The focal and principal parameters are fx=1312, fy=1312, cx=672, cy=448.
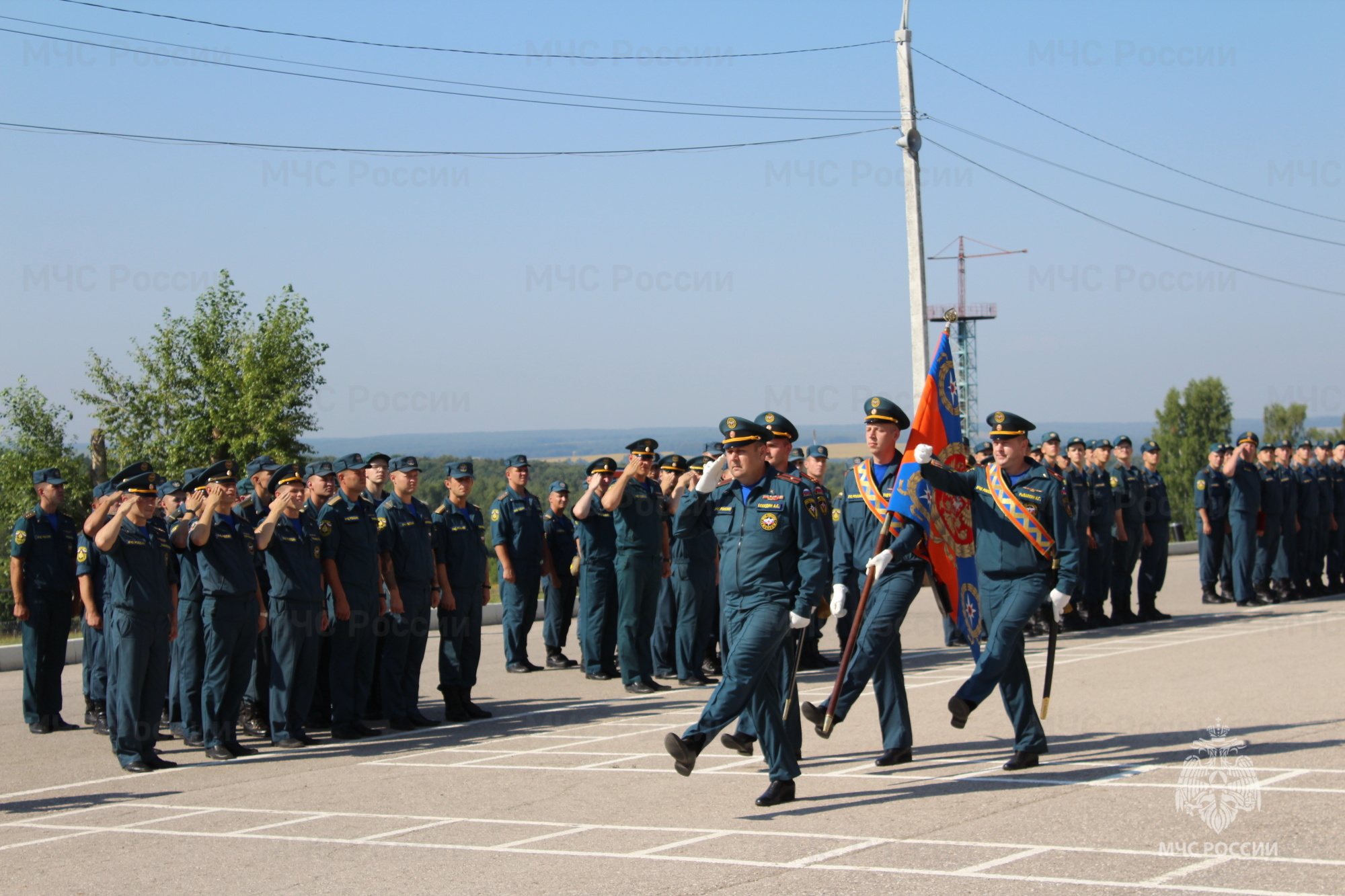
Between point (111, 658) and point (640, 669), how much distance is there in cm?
444

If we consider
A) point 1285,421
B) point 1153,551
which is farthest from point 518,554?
point 1285,421

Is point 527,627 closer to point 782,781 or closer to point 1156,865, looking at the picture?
point 782,781

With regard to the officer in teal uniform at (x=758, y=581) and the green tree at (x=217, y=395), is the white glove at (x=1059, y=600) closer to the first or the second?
the officer in teal uniform at (x=758, y=581)

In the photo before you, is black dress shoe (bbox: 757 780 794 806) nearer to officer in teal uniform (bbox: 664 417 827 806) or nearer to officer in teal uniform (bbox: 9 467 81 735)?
officer in teal uniform (bbox: 664 417 827 806)

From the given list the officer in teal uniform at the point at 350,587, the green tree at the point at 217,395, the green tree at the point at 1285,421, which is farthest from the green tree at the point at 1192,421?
the officer in teal uniform at the point at 350,587

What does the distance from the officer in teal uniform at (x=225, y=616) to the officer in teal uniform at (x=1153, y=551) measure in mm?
11199

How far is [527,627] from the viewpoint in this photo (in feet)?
44.2

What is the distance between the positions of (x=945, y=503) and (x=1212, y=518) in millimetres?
11407

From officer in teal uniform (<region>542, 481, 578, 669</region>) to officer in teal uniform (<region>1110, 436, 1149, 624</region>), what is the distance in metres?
6.66

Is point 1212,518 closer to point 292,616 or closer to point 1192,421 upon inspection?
point 292,616

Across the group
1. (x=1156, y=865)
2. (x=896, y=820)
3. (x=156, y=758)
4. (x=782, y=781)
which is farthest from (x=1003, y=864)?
(x=156, y=758)

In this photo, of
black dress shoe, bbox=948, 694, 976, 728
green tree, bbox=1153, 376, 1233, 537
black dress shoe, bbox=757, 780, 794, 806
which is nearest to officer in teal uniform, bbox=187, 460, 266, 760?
black dress shoe, bbox=757, 780, 794, 806

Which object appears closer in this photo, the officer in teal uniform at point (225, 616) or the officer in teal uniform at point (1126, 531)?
the officer in teal uniform at point (225, 616)

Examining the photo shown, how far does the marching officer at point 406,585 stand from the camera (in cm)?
1009
